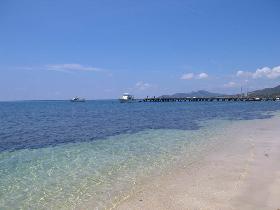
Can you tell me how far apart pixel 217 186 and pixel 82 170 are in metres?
6.04

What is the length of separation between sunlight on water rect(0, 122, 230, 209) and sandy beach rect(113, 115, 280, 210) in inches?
35.7

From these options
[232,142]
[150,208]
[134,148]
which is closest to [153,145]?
[134,148]

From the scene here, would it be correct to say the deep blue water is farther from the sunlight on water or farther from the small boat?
the small boat

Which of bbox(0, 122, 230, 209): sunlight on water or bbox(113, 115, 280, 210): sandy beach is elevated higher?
bbox(113, 115, 280, 210): sandy beach

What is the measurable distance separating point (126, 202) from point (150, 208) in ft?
3.10

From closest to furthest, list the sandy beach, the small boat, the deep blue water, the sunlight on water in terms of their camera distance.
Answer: the sandy beach → the sunlight on water → the deep blue water → the small boat

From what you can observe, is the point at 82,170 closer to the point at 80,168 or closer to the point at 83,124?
the point at 80,168

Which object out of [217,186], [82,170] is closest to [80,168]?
[82,170]

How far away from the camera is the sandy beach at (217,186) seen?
9.41 meters

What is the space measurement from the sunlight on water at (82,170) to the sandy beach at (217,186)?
2.97ft

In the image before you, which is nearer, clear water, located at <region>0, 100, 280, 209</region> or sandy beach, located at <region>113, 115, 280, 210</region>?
sandy beach, located at <region>113, 115, 280, 210</region>

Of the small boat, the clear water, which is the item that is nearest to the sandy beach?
the clear water

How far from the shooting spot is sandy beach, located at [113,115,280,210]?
9.41 m

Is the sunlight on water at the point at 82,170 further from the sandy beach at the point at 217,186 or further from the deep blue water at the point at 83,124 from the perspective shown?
the deep blue water at the point at 83,124
